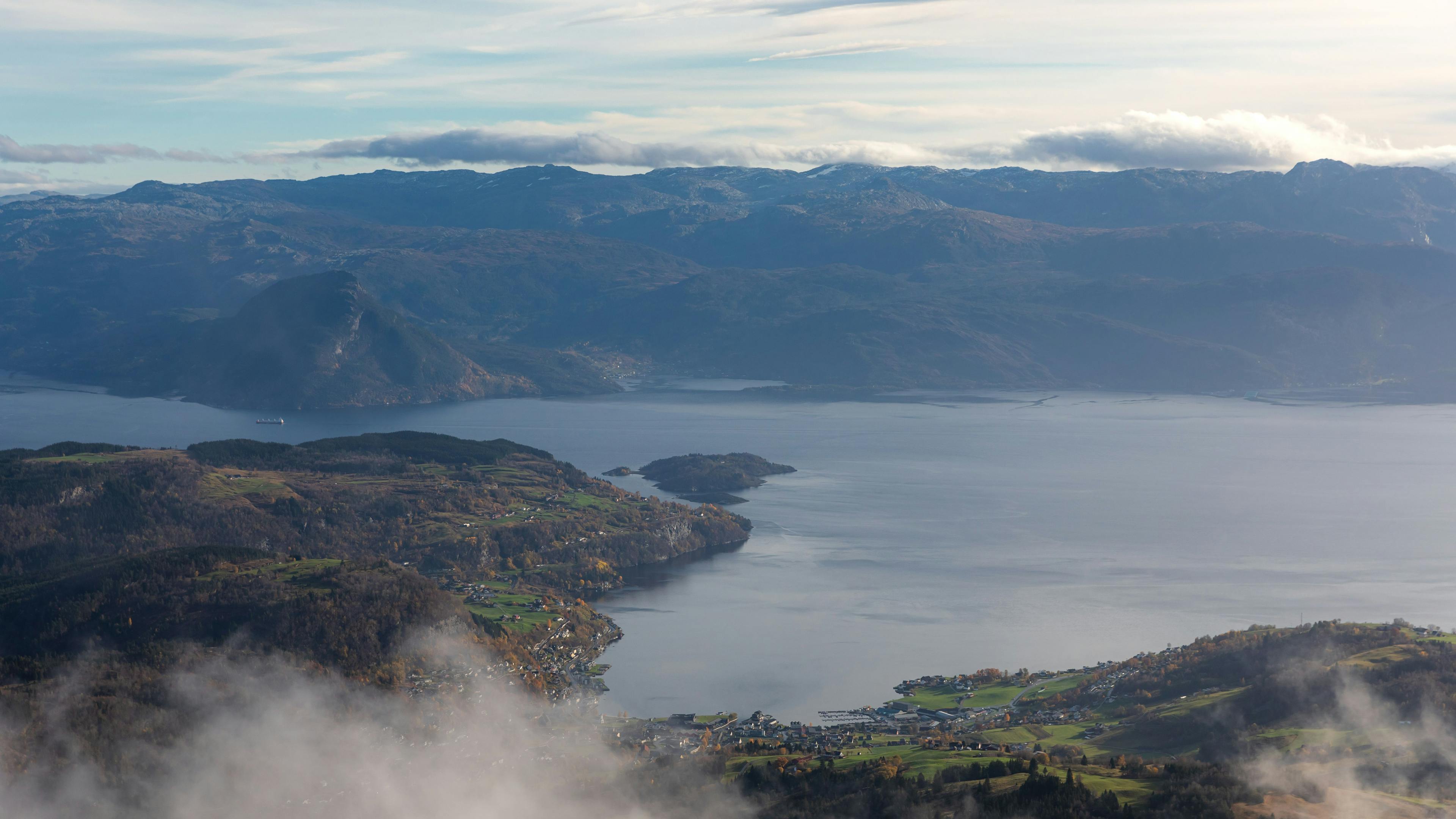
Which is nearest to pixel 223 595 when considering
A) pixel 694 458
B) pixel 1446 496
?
pixel 694 458

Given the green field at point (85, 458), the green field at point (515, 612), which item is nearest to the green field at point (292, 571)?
the green field at point (515, 612)

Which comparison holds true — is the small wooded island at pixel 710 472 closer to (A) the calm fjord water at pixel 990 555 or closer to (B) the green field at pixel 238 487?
(A) the calm fjord water at pixel 990 555

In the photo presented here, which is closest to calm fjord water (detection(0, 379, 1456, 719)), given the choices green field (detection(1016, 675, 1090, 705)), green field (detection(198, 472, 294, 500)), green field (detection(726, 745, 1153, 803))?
green field (detection(1016, 675, 1090, 705))

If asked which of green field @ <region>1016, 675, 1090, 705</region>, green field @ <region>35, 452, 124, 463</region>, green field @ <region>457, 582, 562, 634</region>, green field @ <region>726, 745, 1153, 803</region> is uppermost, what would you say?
green field @ <region>35, 452, 124, 463</region>

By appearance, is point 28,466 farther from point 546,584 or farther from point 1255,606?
point 1255,606

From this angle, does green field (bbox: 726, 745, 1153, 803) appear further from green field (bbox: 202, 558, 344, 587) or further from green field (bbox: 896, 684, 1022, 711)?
green field (bbox: 202, 558, 344, 587)
